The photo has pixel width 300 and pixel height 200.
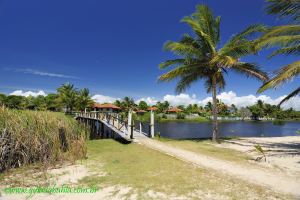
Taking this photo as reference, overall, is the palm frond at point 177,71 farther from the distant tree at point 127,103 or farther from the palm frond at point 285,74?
the distant tree at point 127,103

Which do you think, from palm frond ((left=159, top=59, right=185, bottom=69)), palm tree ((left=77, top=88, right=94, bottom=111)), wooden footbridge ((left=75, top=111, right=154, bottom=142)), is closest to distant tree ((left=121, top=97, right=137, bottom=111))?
palm tree ((left=77, top=88, right=94, bottom=111))

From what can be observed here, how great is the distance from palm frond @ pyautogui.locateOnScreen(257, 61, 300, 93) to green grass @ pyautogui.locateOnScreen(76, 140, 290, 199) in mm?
3786

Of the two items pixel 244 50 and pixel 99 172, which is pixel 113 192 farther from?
pixel 244 50

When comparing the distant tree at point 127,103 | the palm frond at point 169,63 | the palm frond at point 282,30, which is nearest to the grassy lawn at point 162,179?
the palm frond at point 282,30

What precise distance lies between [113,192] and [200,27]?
1090 centimetres

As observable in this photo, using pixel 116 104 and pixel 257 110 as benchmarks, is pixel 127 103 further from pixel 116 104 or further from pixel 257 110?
pixel 257 110

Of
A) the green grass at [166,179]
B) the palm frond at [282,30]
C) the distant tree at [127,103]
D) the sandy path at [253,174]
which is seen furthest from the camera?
the distant tree at [127,103]

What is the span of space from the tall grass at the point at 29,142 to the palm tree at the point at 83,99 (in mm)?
41894

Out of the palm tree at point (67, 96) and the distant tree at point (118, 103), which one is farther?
the distant tree at point (118, 103)

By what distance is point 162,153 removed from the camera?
955 cm

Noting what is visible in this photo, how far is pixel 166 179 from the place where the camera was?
593 centimetres

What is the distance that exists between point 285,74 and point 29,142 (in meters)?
9.00

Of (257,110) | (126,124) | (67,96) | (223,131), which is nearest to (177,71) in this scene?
(126,124)

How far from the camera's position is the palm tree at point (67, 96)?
156 feet
